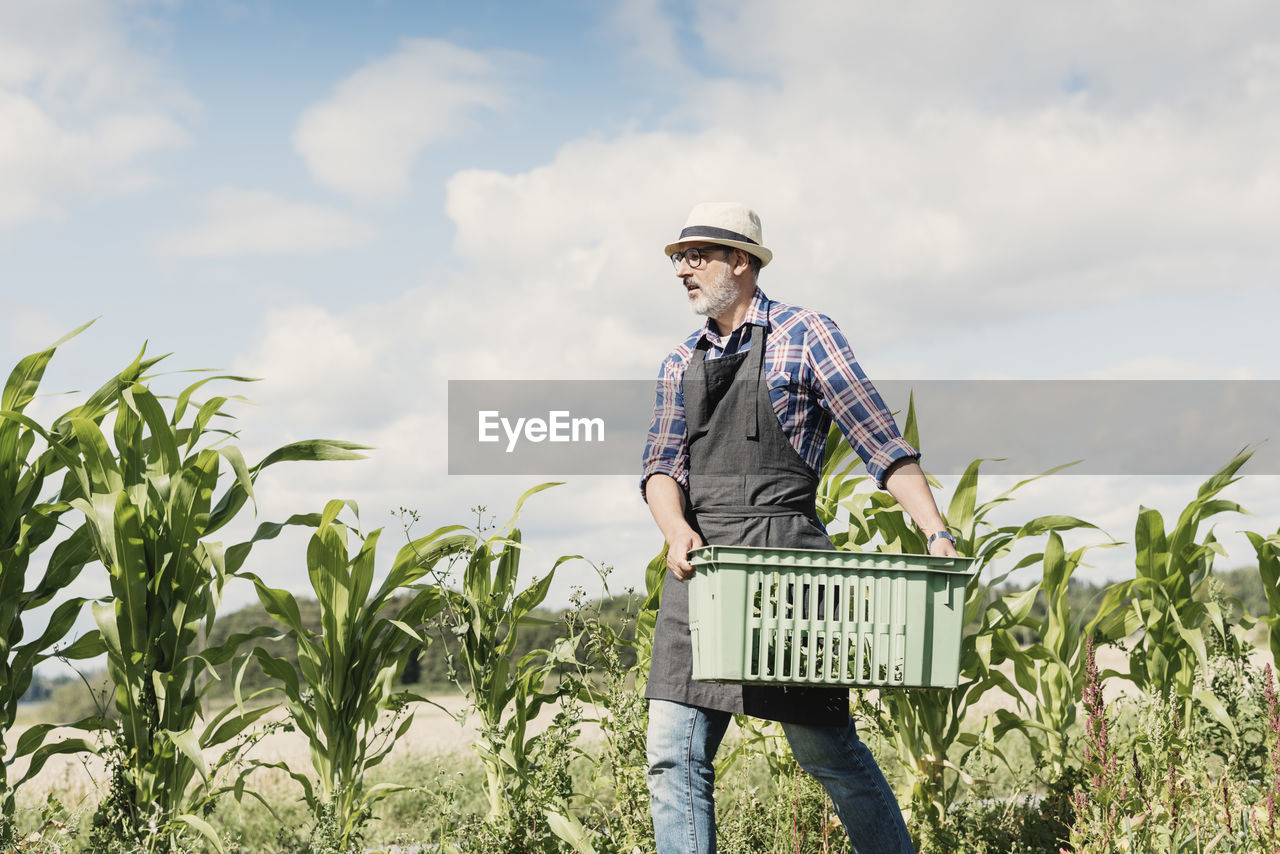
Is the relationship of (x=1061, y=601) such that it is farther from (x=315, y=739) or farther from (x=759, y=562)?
(x=315, y=739)

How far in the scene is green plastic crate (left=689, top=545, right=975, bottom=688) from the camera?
232cm

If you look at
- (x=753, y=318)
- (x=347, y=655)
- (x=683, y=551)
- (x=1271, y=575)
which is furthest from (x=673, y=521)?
(x=1271, y=575)

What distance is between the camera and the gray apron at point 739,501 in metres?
2.60

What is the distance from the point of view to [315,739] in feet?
11.4

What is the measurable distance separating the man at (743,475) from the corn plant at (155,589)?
1.34 metres

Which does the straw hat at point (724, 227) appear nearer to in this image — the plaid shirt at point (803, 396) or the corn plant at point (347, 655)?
the plaid shirt at point (803, 396)

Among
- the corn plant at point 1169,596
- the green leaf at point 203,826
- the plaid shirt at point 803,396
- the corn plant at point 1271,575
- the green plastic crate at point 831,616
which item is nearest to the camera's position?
the green plastic crate at point 831,616

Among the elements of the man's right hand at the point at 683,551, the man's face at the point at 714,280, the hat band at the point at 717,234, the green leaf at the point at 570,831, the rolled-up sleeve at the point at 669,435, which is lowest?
the green leaf at the point at 570,831

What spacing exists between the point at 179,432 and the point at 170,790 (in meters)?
1.09

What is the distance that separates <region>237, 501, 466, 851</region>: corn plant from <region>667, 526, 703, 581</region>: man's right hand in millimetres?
1153

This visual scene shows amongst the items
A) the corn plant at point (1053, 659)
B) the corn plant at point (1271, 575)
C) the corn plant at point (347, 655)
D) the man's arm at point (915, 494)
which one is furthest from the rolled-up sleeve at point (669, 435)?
the corn plant at point (1271, 575)

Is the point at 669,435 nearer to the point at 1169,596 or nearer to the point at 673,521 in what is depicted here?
the point at 673,521

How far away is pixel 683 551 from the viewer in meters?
2.54

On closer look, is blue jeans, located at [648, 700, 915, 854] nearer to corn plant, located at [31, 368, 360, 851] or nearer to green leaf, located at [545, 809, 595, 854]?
green leaf, located at [545, 809, 595, 854]
